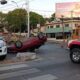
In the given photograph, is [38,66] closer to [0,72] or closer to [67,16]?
[0,72]

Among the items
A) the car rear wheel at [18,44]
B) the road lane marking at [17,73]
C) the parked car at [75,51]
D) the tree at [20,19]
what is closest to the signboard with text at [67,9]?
the tree at [20,19]

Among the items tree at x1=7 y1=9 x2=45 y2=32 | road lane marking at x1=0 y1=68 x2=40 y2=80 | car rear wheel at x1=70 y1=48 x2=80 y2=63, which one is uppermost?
tree at x1=7 y1=9 x2=45 y2=32

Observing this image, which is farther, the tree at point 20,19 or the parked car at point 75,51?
the tree at point 20,19

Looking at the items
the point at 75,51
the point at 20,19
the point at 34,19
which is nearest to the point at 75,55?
the point at 75,51

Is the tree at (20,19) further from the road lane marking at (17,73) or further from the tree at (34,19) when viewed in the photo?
the road lane marking at (17,73)

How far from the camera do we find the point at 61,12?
6372cm

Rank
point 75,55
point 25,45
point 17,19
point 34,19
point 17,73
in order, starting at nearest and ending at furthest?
point 17,73 → point 75,55 → point 25,45 → point 17,19 → point 34,19

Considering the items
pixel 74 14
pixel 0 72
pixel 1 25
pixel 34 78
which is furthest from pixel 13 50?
pixel 1 25

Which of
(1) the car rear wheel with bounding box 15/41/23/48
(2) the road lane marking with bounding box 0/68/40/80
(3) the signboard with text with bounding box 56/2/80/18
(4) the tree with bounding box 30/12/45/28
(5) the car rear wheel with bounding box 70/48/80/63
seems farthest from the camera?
(4) the tree with bounding box 30/12/45/28

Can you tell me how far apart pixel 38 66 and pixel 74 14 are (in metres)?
50.9

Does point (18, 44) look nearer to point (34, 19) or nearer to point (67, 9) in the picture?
point (67, 9)

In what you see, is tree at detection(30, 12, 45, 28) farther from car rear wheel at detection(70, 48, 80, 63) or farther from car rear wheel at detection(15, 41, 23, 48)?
car rear wheel at detection(70, 48, 80, 63)

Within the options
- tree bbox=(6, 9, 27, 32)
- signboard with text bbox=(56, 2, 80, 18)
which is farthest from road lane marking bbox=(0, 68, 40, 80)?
tree bbox=(6, 9, 27, 32)

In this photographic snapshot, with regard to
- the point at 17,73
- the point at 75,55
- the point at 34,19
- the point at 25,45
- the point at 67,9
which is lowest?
the point at 17,73
